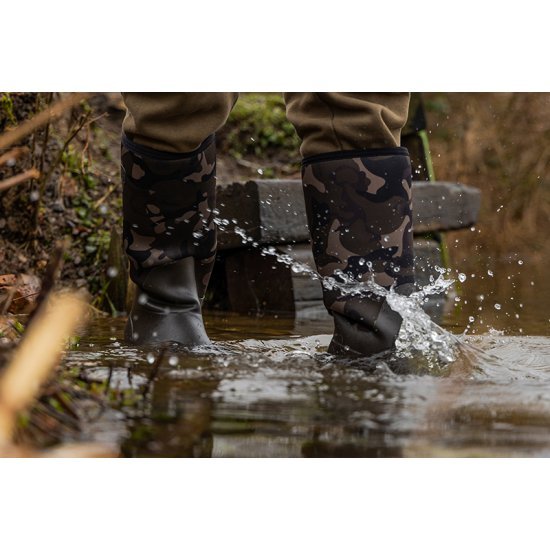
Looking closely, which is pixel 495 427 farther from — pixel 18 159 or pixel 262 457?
pixel 18 159

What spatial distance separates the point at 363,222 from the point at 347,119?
262mm

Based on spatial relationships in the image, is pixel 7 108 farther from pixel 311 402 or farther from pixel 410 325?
pixel 311 402

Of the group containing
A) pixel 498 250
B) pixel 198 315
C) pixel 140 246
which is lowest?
pixel 498 250

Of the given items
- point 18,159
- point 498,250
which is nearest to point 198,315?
point 18,159

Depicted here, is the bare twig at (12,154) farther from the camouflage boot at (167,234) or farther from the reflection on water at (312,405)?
the camouflage boot at (167,234)

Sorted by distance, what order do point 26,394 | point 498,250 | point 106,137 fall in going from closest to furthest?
point 26,394
point 106,137
point 498,250

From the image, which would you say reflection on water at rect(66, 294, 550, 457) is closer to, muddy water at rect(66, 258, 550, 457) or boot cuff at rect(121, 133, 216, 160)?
muddy water at rect(66, 258, 550, 457)

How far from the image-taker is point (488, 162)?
8.21 m

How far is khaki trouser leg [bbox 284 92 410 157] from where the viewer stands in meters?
2.30

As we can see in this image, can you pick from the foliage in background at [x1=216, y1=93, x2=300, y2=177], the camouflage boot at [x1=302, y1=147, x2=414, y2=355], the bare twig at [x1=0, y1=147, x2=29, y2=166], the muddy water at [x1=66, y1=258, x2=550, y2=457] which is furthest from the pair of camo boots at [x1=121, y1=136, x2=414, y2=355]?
the foliage in background at [x1=216, y1=93, x2=300, y2=177]

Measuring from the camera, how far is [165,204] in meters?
2.49

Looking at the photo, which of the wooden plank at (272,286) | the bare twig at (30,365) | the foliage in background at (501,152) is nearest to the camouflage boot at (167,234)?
the bare twig at (30,365)

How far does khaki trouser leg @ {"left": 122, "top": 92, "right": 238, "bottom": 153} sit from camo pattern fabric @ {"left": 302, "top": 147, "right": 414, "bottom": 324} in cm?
30

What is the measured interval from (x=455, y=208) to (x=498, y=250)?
3.32 meters
